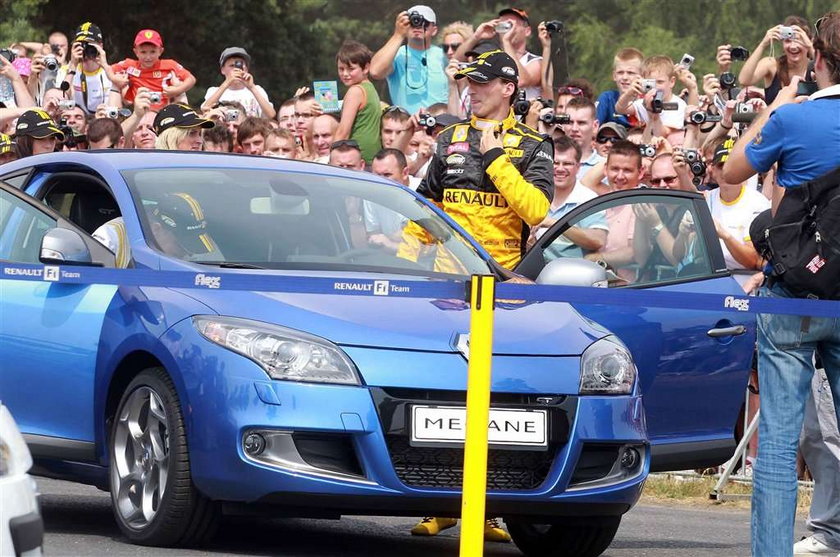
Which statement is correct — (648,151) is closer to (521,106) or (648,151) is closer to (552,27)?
(521,106)

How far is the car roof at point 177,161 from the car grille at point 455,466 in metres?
2.03

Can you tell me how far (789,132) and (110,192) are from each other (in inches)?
123

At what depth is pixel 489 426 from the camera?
682 centimetres

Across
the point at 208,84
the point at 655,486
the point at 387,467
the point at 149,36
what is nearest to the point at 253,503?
the point at 387,467

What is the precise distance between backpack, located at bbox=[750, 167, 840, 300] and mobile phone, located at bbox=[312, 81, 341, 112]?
9707mm

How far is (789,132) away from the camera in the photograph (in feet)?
20.9

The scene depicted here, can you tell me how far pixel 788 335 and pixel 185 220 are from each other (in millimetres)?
2693

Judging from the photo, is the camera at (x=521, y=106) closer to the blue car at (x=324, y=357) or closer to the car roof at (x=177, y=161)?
the blue car at (x=324, y=357)

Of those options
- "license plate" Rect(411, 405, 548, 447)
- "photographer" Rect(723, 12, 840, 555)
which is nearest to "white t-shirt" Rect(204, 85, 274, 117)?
"license plate" Rect(411, 405, 548, 447)

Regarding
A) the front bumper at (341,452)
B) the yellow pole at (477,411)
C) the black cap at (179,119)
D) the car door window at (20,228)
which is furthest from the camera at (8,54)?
the yellow pole at (477,411)

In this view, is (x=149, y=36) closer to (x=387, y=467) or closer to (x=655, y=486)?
(x=655, y=486)

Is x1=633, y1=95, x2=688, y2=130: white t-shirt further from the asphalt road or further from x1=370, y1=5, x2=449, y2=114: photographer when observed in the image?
the asphalt road

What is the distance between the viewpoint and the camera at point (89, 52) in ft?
59.8

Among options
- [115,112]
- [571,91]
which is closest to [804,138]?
[571,91]
